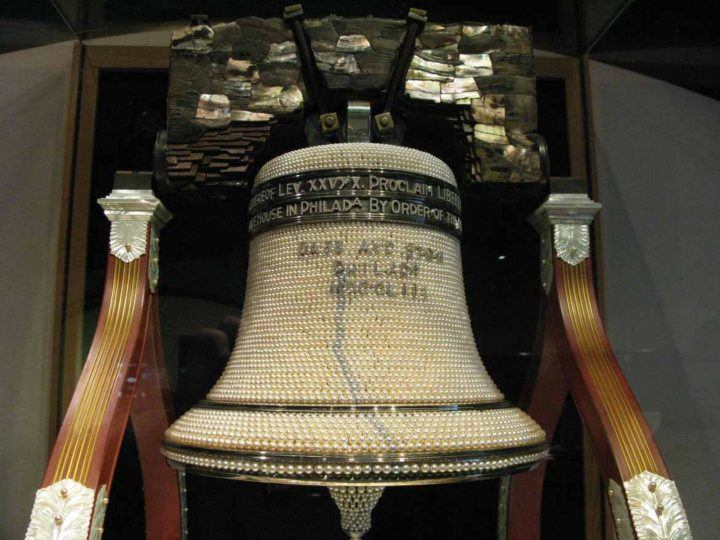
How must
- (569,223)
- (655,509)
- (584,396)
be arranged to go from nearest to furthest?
(655,509) < (584,396) < (569,223)

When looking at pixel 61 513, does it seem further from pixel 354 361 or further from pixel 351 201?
pixel 351 201

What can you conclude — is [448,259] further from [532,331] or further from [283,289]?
[532,331]

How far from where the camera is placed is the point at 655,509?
67 centimetres

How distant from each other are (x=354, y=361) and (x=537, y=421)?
0.45 m

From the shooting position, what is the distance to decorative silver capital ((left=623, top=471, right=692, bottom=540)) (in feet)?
2.16

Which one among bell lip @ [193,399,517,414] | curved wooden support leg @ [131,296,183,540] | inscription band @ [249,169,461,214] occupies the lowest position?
curved wooden support leg @ [131,296,183,540]

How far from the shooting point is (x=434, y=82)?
82cm

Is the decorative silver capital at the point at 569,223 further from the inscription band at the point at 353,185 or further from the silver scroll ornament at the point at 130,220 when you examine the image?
the silver scroll ornament at the point at 130,220

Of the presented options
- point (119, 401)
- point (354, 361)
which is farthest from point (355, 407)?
point (119, 401)

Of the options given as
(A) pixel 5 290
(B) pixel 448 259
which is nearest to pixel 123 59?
(A) pixel 5 290

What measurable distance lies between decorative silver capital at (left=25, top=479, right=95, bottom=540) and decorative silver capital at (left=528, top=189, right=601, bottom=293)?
2.12 ft

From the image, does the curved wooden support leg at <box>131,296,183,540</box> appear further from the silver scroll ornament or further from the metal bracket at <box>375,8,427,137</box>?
the metal bracket at <box>375,8,427,137</box>

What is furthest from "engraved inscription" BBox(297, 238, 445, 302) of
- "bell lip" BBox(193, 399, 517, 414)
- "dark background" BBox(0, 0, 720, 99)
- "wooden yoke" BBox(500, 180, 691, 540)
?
"dark background" BBox(0, 0, 720, 99)

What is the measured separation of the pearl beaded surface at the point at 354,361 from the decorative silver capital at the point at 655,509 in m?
0.12
